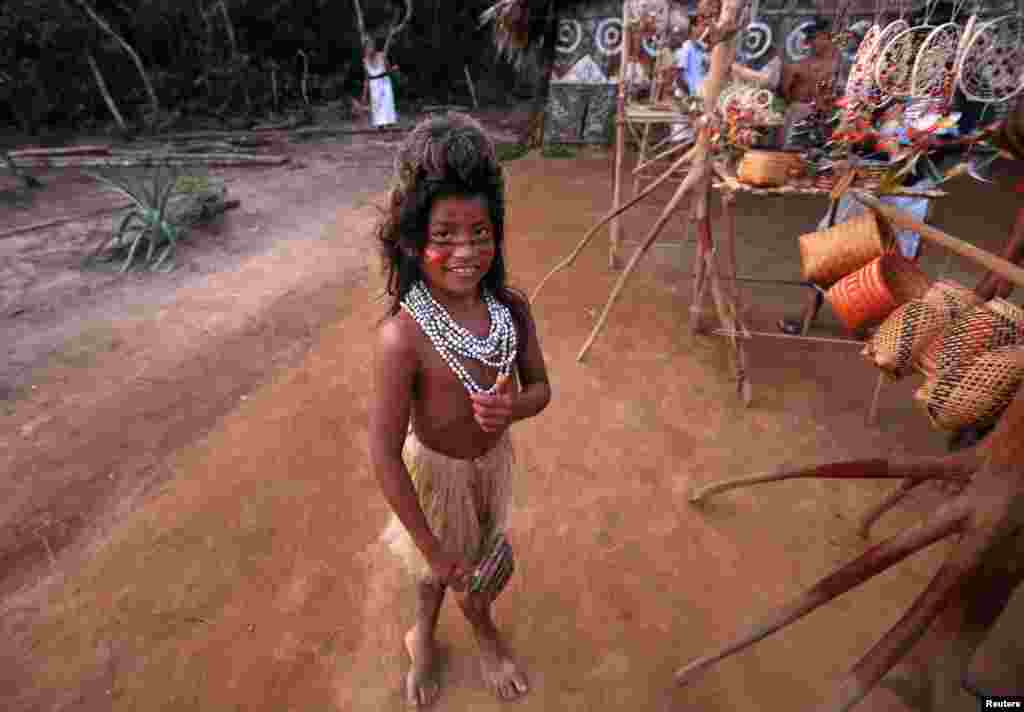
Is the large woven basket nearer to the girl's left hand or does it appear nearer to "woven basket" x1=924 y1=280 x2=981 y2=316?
"woven basket" x1=924 y1=280 x2=981 y2=316

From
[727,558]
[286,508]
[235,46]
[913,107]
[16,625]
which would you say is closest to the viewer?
[16,625]

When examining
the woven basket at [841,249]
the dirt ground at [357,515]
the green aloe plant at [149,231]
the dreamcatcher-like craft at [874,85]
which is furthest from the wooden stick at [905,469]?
the green aloe plant at [149,231]

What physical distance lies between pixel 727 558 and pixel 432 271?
59.6 inches

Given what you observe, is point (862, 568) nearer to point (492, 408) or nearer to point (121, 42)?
point (492, 408)

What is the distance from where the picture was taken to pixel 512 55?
8141 mm

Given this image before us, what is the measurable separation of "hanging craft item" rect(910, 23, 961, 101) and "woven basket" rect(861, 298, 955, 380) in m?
1.46

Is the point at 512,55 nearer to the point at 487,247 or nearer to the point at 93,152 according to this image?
the point at 93,152

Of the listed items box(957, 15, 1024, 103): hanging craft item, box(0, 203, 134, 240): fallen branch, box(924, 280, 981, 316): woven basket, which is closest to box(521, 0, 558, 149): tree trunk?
box(0, 203, 134, 240): fallen branch

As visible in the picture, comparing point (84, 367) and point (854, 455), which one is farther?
point (84, 367)

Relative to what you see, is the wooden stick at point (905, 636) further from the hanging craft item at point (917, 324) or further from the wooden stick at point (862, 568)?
the hanging craft item at point (917, 324)

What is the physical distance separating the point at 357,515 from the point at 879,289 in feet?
6.30

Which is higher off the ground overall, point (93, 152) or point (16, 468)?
point (93, 152)

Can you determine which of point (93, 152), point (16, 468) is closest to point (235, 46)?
point (93, 152)

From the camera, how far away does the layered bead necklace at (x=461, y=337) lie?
1137 millimetres
